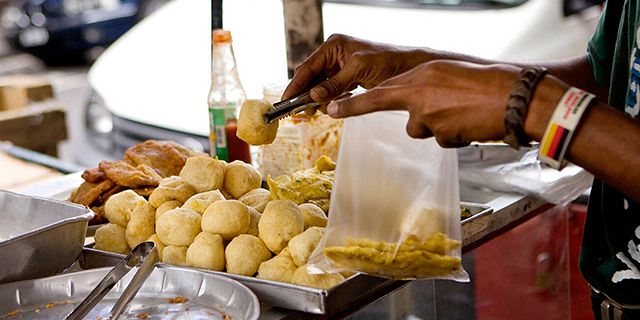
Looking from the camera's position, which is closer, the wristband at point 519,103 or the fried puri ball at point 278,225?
the wristband at point 519,103

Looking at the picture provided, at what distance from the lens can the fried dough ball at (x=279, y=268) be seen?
5.55 ft

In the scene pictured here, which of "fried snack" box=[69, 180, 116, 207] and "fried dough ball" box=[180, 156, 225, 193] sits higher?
"fried dough ball" box=[180, 156, 225, 193]

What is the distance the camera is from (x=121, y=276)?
1.61m

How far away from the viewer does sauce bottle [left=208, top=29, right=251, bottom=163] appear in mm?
2500

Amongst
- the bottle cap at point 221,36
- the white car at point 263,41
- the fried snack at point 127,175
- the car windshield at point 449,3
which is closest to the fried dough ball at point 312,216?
the fried snack at point 127,175

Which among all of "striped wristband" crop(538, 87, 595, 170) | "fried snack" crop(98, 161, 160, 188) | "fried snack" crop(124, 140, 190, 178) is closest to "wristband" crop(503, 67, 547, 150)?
"striped wristband" crop(538, 87, 595, 170)

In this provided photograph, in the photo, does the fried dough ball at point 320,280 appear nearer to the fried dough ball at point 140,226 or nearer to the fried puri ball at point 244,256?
the fried puri ball at point 244,256

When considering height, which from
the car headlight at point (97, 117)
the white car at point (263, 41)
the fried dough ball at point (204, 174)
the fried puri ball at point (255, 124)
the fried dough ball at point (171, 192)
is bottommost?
the car headlight at point (97, 117)

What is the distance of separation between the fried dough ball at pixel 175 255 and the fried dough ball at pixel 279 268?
0.18 metres

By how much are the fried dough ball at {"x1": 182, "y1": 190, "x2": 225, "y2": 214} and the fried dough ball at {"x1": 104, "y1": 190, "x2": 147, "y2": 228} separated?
0.15 metres

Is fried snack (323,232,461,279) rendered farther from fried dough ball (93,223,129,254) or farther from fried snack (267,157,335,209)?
fried dough ball (93,223,129,254)

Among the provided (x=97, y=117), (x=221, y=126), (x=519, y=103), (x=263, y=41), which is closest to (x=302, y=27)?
(x=221, y=126)

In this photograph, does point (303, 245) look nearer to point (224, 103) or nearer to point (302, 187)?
point (302, 187)

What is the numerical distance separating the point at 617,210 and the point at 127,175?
1.17 metres
